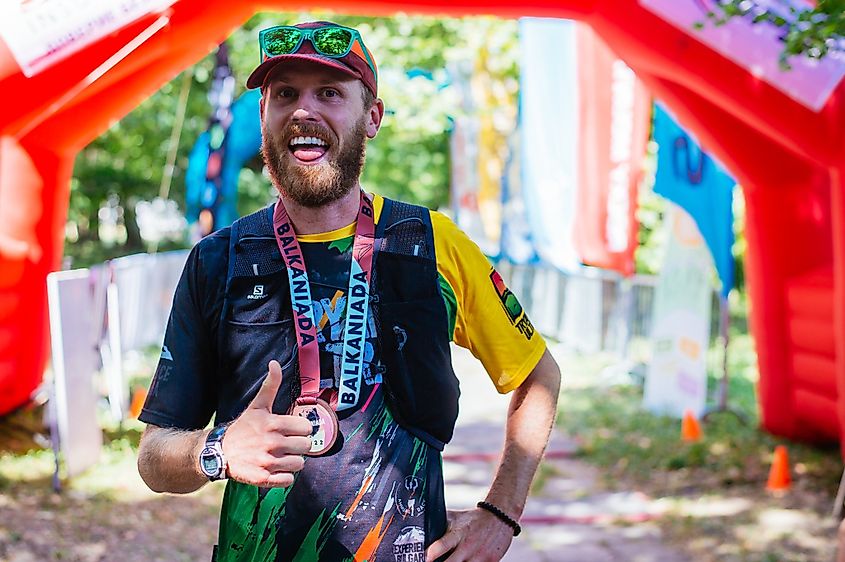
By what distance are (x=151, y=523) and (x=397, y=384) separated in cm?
464

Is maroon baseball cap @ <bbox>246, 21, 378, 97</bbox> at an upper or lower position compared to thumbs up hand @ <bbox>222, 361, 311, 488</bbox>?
upper

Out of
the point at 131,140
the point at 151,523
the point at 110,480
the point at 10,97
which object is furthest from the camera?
the point at 131,140

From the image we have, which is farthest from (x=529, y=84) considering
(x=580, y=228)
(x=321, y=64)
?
(x=321, y=64)

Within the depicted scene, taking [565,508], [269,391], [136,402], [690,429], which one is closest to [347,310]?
[269,391]

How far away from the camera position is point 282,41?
74.9 inches

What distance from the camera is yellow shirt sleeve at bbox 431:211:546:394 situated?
2.01 metres

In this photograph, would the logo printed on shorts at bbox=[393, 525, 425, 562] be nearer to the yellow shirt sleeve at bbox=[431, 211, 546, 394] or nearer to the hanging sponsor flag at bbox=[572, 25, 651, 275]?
the yellow shirt sleeve at bbox=[431, 211, 546, 394]

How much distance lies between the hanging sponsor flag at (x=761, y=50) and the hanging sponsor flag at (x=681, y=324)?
356cm

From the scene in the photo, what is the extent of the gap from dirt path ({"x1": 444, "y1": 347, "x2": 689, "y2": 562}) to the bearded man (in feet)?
12.4

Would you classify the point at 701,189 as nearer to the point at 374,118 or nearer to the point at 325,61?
the point at 374,118

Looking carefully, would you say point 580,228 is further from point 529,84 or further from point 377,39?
point 377,39

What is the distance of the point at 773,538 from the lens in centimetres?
566

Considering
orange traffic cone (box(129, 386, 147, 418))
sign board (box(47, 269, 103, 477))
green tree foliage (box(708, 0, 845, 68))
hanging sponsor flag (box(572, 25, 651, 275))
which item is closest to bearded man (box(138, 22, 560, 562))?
green tree foliage (box(708, 0, 845, 68))

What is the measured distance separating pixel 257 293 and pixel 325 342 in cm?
15
